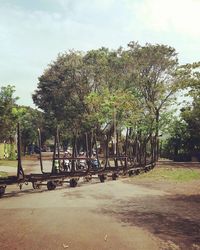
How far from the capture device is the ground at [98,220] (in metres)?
9.97

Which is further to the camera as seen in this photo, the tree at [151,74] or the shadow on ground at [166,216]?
the tree at [151,74]

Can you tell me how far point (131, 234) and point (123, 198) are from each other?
6678mm

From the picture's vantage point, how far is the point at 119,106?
172 ft

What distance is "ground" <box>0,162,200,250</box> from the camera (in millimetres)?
9969

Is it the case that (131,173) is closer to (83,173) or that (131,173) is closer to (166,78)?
(83,173)

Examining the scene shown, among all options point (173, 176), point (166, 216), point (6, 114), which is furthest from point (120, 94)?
point (166, 216)

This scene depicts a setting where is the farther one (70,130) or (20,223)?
(70,130)

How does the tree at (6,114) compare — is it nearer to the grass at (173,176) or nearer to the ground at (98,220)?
the grass at (173,176)

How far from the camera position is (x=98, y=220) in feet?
40.8

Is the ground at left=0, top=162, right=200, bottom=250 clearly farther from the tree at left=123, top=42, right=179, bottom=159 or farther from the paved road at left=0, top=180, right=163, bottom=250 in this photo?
the tree at left=123, top=42, right=179, bottom=159

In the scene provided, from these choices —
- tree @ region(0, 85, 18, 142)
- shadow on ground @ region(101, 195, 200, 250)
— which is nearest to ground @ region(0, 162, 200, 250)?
shadow on ground @ region(101, 195, 200, 250)

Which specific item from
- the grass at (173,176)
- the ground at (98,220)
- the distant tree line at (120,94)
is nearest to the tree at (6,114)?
the distant tree line at (120,94)

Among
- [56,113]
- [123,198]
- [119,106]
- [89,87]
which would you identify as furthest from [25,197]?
[56,113]

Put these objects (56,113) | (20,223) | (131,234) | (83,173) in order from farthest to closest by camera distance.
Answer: (56,113)
(83,173)
(20,223)
(131,234)
